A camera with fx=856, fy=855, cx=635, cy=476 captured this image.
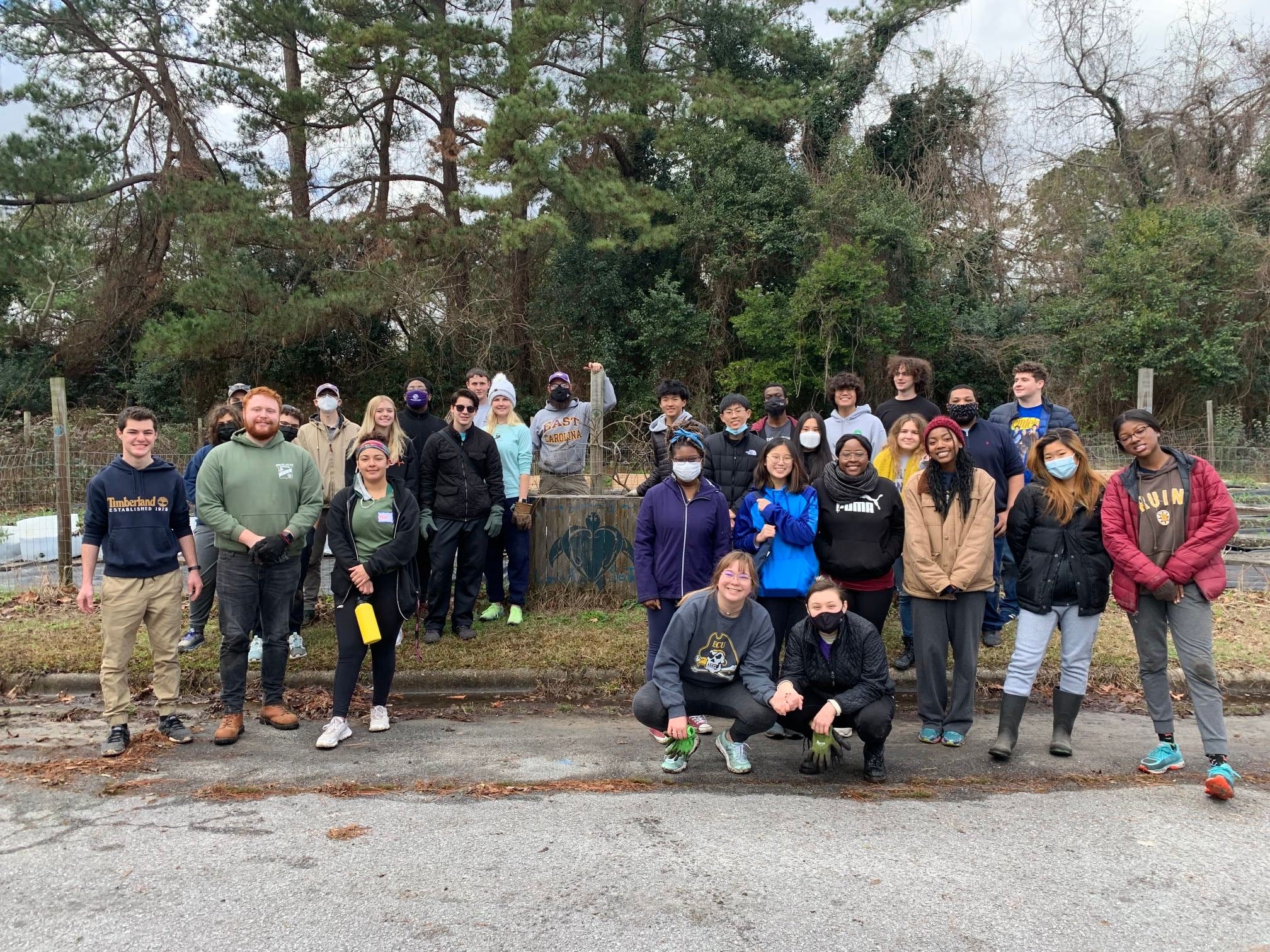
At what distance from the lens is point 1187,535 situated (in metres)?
4.70

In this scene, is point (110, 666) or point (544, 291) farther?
point (544, 291)

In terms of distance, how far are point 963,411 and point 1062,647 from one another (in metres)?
2.02

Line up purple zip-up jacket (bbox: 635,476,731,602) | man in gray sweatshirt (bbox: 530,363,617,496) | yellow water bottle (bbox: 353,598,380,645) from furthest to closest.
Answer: man in gray sweatshirt (bbox: 530,363,617,496) < purple zip-up jacket (bbox: 635,476,731,602) < yellow water bottle (bbox: 353,598,380,645)

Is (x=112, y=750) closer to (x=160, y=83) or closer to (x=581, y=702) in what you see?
(x=581, y=702)

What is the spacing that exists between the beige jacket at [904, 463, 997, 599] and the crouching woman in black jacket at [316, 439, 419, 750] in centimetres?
311

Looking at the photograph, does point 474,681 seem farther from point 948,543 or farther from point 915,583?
point 948,543

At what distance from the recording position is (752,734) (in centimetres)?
475

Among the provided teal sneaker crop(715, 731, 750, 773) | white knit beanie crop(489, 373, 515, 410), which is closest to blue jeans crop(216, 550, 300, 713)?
white knit beanie crop(489, 373, 515, 410)

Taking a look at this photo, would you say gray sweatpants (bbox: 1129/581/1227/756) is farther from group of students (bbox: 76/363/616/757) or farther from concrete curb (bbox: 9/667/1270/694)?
group of students (bbox: 76/363/616/757)

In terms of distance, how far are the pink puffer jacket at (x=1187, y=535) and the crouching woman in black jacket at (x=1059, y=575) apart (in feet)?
0.29

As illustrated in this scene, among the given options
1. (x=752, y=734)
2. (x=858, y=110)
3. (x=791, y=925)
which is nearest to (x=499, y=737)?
(x=752, y=734)

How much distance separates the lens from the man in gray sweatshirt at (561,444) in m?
7.91

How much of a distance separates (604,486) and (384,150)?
683 inches

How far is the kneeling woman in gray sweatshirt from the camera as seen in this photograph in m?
4.69
